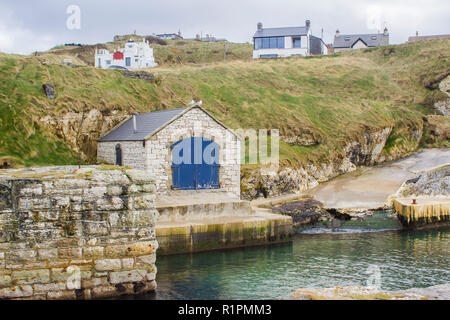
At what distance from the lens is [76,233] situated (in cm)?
926

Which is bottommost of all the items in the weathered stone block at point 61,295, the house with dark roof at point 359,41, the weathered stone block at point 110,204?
the weathered stone block at point 61,295

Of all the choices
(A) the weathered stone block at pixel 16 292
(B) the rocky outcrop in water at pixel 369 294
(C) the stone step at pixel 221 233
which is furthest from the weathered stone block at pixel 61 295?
(C) the stone step at pixel 221 233

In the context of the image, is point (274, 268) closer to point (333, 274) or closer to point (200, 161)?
point (333, 274)

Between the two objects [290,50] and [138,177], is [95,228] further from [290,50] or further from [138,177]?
[290,50]

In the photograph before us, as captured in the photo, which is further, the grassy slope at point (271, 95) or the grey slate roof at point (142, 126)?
the grassy slope at point (271, 95)

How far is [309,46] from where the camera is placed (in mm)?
60500

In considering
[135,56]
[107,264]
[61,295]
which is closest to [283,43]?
[135,56]

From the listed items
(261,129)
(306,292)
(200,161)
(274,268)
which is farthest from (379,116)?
(306,292)

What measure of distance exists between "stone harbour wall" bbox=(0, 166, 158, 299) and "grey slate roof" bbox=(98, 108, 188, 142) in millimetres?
10221

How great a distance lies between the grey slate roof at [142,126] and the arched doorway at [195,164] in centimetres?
127

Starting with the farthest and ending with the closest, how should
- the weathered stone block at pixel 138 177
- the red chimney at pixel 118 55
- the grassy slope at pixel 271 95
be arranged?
the red chimney at pixel 118 55, the grassy slope at pixel 271 95, the weathered stone block at pixel 138 177

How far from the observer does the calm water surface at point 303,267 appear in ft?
39.2

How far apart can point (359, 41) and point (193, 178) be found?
57.7 metres

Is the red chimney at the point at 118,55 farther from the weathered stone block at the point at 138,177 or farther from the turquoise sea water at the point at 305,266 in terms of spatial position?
the weathered stone block at the point at 138,177
